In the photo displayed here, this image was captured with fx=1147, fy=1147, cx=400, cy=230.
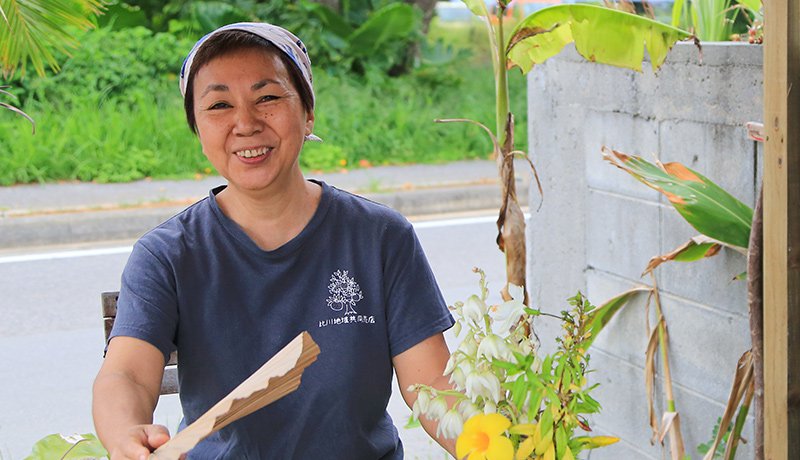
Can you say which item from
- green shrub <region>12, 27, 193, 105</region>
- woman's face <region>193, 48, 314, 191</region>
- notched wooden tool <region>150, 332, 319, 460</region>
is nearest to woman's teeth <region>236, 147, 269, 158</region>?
woman's face <region>193, 48, 314, 191</region>

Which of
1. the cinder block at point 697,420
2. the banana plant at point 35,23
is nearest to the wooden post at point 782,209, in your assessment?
the cinder block at point 697,420

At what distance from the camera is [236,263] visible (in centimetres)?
207

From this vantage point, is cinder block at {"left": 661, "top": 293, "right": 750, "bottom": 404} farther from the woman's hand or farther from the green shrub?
the green shrub

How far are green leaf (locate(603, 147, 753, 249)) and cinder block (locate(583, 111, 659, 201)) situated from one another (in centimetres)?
33

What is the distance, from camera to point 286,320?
2055 mm

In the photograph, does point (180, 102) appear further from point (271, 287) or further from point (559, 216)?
point (271, 287)

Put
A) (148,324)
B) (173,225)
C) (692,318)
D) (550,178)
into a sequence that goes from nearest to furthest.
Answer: (148,324) → (173,225) → (692,318) → (550,178)

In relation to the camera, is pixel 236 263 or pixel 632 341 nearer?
pixel 236 263

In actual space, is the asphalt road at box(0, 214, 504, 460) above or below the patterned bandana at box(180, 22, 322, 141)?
below

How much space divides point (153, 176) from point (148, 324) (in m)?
7.33

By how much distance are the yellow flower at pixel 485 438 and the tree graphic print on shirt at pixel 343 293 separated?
737 millimetres

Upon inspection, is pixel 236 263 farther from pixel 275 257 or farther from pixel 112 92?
pixel 112 92

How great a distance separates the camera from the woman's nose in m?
2.01

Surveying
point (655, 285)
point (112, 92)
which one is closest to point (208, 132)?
point (655, 285)
